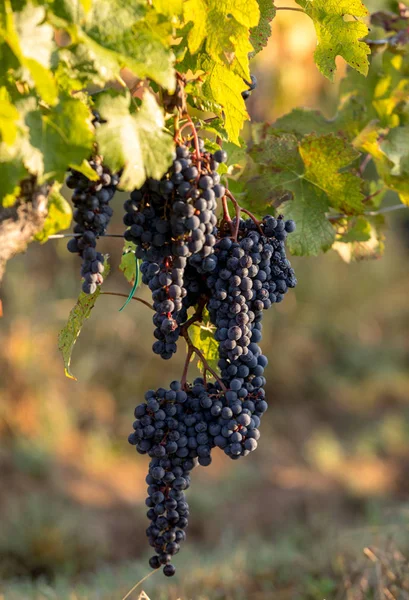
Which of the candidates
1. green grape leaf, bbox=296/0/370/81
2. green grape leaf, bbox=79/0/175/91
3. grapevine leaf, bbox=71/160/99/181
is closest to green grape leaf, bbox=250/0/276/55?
green grape leaf, bbox=296/0/370/81

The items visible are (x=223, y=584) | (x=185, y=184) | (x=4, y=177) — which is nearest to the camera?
(x=4, y=177)

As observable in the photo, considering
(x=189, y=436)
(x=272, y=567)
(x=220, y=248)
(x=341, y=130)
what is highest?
(x=341, y=130)

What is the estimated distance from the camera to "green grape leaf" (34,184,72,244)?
3.92 feet

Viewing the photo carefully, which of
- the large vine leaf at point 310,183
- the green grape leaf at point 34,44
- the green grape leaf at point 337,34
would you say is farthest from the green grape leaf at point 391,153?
the green grape leaf at point 34,44

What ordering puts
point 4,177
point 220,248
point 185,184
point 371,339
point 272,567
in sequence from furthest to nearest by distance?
point 371,339
point 272,567
point 220,248
point 185,184
point 4,177

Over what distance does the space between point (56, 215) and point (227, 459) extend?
4377 millimetres

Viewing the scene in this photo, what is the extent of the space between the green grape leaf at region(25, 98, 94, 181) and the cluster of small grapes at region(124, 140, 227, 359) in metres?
0.16

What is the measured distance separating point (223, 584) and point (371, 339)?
4.44 m

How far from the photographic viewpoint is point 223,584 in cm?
261

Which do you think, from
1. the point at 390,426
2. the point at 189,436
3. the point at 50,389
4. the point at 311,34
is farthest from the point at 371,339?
the point at 189,436

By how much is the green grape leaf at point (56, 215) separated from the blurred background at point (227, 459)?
4.76ft

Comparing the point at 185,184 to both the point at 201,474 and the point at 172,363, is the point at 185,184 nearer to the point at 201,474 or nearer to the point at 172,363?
the point at 201,474

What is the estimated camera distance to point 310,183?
5.45 ft

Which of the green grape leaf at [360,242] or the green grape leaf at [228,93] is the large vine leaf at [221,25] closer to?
the green grape leaf at [228,93]
